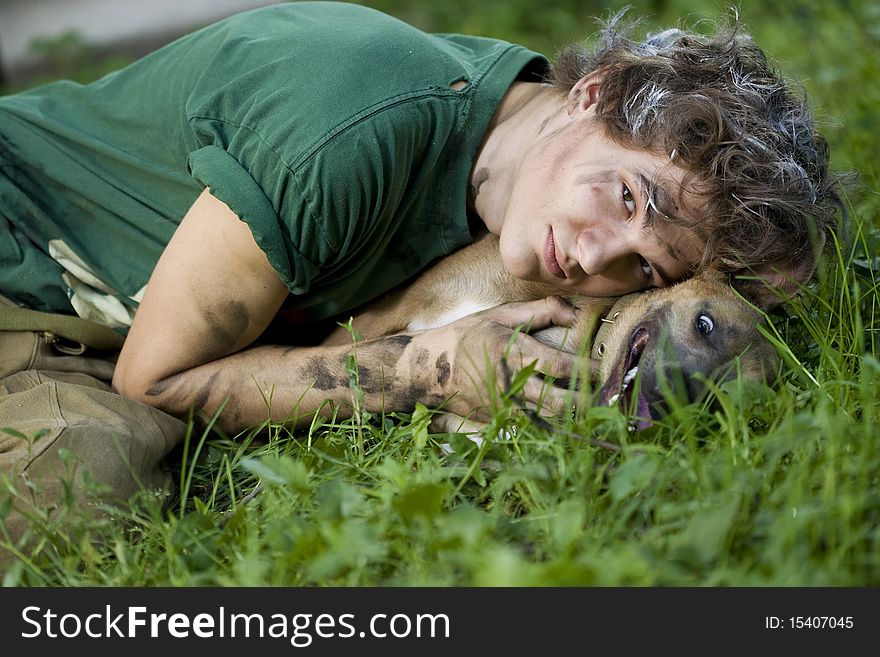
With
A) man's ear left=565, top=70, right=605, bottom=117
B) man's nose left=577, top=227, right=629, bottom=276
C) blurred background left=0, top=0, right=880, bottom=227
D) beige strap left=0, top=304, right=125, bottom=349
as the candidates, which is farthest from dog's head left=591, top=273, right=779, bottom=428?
blurred background left=0, top=0, right=880, bottom=227

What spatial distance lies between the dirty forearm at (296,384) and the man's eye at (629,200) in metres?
0.61

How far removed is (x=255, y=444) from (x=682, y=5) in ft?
18.8

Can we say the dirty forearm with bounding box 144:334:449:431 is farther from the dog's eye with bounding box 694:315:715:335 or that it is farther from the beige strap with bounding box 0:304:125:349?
the dog's eye with bounding box 694:315:715:335

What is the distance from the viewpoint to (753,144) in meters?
2.32

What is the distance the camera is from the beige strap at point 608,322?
254cm

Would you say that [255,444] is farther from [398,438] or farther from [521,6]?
[521,6]

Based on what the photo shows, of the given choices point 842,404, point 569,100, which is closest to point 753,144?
point 569,100

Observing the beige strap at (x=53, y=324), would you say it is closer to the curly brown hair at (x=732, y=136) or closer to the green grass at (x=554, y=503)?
the green grass at (x=554, y=503)

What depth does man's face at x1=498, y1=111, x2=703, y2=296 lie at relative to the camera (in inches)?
89.7

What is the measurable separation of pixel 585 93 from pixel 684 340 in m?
0.69

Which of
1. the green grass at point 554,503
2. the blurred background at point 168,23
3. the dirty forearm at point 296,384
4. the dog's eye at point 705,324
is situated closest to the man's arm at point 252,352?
the dirty forearm at point 296,384

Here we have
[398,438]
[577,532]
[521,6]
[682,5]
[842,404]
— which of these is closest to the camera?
[577,532]

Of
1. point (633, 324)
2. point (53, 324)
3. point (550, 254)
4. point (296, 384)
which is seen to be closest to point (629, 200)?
point (550, 254)

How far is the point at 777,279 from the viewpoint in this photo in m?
2.55
